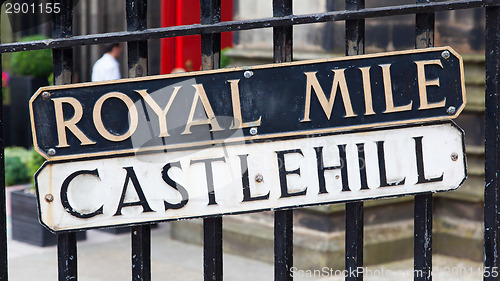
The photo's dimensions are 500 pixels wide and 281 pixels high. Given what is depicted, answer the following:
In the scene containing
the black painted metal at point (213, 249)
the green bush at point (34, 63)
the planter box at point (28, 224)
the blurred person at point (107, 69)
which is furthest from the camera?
the green bush at point (34, 63)

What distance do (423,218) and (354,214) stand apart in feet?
0.70

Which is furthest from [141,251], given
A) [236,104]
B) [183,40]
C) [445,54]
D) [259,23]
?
[183,40]

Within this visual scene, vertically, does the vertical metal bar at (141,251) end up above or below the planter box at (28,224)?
above

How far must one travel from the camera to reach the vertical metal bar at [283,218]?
2.11 m

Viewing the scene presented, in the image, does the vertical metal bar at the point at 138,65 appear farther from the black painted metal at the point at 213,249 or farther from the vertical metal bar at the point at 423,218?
the vertical metal bar at the point at 423,218

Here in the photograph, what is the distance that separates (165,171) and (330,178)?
49cm

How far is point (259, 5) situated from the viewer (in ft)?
18.8

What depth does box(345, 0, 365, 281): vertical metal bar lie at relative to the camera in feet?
6.95

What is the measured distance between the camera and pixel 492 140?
2.15 m

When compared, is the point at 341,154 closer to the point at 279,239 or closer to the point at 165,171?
the point at 279,239

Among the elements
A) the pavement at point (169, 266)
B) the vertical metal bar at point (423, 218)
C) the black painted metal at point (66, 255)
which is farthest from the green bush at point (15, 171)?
the vertical metal bar at point (423, 218)

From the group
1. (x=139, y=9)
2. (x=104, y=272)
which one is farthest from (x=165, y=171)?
(x=104, y=272)

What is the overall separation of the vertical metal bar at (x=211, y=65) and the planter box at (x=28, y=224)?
447 cm

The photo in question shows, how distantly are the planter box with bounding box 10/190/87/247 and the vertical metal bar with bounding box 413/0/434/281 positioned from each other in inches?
186
